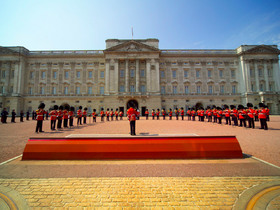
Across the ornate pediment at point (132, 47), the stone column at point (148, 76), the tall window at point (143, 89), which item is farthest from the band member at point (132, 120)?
the ornate pediment at point (132, 47)

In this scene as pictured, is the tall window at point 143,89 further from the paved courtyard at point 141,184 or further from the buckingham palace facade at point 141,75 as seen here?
the paved courtyard at point 141,184

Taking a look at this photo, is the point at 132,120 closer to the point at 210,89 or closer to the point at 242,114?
the point at 242,114

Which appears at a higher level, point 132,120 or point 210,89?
point 210,89

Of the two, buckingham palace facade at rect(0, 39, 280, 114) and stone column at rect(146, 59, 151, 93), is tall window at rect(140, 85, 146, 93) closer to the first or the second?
buckingham palace facade at rect(0, 39, 280, 114)

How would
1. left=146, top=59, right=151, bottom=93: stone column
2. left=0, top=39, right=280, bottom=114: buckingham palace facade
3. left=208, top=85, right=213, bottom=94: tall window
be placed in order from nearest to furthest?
left=146, top=59, right=151, bottom=93: stone column, left=0, top=39, right=280, bottom=114: buckingham palace facade, left=208, top=85, right=213, bottom=94: tall window

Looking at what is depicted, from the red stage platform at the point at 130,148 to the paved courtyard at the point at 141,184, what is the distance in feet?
0.85

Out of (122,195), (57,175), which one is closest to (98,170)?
(57,175)

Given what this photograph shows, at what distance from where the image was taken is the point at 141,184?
3.24 meters

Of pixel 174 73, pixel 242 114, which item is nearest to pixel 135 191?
pixel 242 114

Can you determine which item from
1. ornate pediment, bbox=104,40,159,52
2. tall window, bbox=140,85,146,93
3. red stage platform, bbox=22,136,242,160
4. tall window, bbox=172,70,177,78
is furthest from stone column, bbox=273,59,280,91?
red stage platform, bbox=22,136,242,160

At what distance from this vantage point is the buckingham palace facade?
36.2 metres

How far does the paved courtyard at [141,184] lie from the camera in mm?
2574

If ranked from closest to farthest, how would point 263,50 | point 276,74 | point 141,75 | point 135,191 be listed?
1. point 135,191
2. point 141,75
3. point 276,74
4. point 263,50

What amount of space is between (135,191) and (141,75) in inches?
1409
